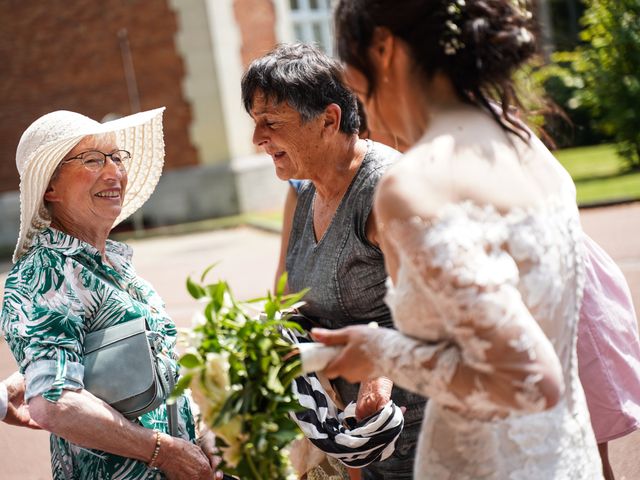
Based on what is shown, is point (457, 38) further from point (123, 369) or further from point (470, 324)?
point (123, 369)

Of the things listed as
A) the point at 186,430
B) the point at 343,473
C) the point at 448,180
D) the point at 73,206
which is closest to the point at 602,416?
the point at 343,473

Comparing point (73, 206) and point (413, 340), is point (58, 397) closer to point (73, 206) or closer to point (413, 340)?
point (73, 206)

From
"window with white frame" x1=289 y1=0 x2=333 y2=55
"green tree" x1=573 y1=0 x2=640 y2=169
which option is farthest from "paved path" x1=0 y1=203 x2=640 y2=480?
"window with white frame" x1=289 y1=0 x2=333 y2=55

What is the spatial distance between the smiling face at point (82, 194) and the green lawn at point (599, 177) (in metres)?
7.11

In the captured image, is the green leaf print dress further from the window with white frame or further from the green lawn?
the window with white frame

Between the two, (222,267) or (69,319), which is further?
(222,267)

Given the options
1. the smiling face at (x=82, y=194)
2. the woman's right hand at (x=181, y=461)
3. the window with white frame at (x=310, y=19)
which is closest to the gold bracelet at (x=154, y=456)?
the woman's right hand at (x=181, y=461)

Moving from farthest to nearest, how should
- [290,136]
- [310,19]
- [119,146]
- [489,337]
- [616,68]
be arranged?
[310,19]
[616,68]
[119,146]
[290,136]
[489,337]

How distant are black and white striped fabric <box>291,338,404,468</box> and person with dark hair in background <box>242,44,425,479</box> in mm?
117

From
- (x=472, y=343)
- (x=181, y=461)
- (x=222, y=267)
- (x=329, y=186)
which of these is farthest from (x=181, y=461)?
(x=222, y=267)

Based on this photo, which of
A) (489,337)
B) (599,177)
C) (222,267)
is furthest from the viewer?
(599,177)

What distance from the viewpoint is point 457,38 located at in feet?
6.13

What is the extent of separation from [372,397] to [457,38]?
137 centimetres

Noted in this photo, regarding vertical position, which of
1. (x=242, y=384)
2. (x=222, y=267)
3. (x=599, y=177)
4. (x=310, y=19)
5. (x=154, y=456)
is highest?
(x=310, y=19)
